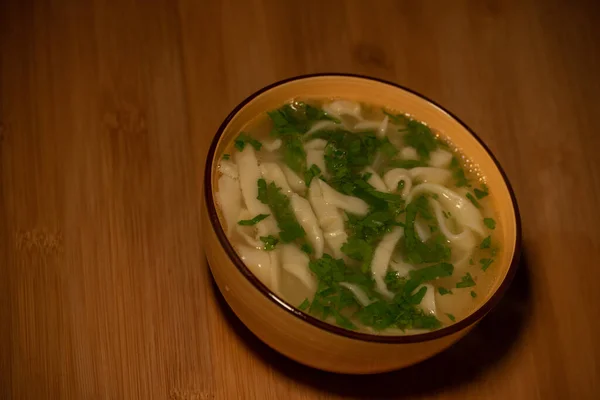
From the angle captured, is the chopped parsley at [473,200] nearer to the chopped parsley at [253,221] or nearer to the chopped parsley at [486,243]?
the chopped parsley at [486,243]

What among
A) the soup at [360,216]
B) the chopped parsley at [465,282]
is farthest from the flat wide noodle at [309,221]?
the chopped parsley at [465,282]

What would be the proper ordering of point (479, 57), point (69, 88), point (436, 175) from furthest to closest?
point (479, 57)
point (69, 88)
point (436, 175)

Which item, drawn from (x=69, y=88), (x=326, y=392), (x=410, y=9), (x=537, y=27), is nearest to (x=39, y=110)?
(x=69, y=88)

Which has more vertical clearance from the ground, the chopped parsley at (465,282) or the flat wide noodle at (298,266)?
the flat wide noodle at (298,266)

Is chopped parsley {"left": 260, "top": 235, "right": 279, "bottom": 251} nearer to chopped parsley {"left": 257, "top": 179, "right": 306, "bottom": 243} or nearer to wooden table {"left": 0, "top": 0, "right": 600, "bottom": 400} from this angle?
chopped parsley {"left": 257, "top": 179, "right": 306, "bottom": 243}

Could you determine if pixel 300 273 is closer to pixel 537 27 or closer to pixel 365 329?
pixel 365 329

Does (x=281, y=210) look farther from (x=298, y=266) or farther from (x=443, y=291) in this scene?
(x=443, y=291)
